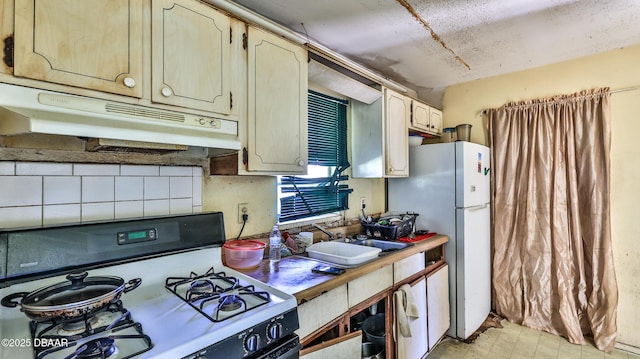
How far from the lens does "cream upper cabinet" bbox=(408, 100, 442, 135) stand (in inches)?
111

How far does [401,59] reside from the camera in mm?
2555

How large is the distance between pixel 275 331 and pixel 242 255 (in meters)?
0.59

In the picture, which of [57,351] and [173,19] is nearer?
[57,351]

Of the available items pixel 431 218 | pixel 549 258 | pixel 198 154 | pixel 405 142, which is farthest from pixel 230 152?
pixel 549 258

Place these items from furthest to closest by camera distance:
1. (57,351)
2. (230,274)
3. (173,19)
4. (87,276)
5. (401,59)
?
(401,59), (230,274), (173,19), (87,276), (57,351)

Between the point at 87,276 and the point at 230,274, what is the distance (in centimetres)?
55

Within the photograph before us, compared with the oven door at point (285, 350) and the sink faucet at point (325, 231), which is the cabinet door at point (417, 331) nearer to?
the sink faucet at point (325, 231)

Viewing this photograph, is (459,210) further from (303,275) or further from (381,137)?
(303,275)

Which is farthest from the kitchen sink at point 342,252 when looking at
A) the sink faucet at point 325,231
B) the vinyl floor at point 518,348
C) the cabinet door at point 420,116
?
the cabinet door at point 420,116

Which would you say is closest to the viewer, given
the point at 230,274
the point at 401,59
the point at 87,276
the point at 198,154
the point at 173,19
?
the point at 87,276

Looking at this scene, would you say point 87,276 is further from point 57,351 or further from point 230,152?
point 230,152

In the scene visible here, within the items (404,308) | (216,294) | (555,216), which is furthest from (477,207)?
(216,294)

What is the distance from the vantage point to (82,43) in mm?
1022

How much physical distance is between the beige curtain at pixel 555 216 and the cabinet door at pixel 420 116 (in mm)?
591
